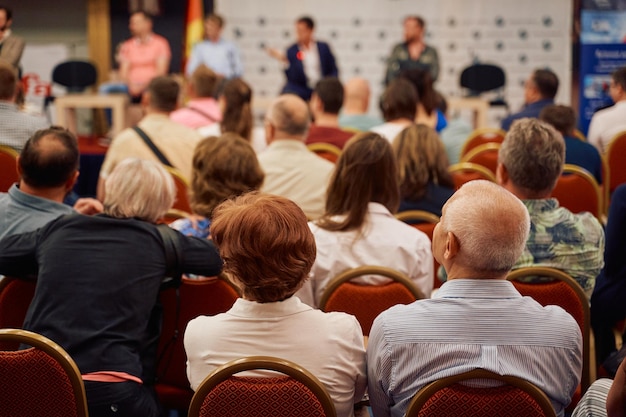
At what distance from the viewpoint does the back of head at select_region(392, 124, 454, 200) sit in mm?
4070

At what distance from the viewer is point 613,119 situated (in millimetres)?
6277

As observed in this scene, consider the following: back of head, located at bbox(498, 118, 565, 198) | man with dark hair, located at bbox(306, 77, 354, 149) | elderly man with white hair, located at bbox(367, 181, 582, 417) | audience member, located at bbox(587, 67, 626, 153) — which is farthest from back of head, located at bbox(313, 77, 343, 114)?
elderly man with white hair, located at bbox(367, 181, 582, 417)

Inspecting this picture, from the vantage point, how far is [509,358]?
2.17m

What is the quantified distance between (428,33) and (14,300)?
8984 millimetres

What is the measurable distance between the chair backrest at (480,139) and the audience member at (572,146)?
1038 millimetres

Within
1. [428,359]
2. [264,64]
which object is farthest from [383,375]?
[264,64]

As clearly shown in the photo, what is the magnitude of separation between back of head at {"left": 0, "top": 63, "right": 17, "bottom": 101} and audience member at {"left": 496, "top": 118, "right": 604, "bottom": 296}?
3.09m

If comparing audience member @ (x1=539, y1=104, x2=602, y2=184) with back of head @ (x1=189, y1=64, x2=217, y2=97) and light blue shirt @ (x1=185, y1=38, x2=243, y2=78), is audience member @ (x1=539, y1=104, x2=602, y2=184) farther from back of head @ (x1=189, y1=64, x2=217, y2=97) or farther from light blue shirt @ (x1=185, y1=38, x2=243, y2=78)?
light blue shirt @ (x1=185, y1=38, x2=243, y2=78)

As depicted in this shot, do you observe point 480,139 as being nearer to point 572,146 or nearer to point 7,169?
point 572,146

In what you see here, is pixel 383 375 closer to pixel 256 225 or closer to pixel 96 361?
pixel 256 225

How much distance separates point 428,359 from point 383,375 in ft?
0.45

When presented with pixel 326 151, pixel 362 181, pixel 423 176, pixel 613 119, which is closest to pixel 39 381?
pixel 362 181

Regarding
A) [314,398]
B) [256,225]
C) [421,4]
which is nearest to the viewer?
[314,398]

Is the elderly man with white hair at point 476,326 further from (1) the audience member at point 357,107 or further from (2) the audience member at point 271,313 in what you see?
(1) the audience member at point 357,107
